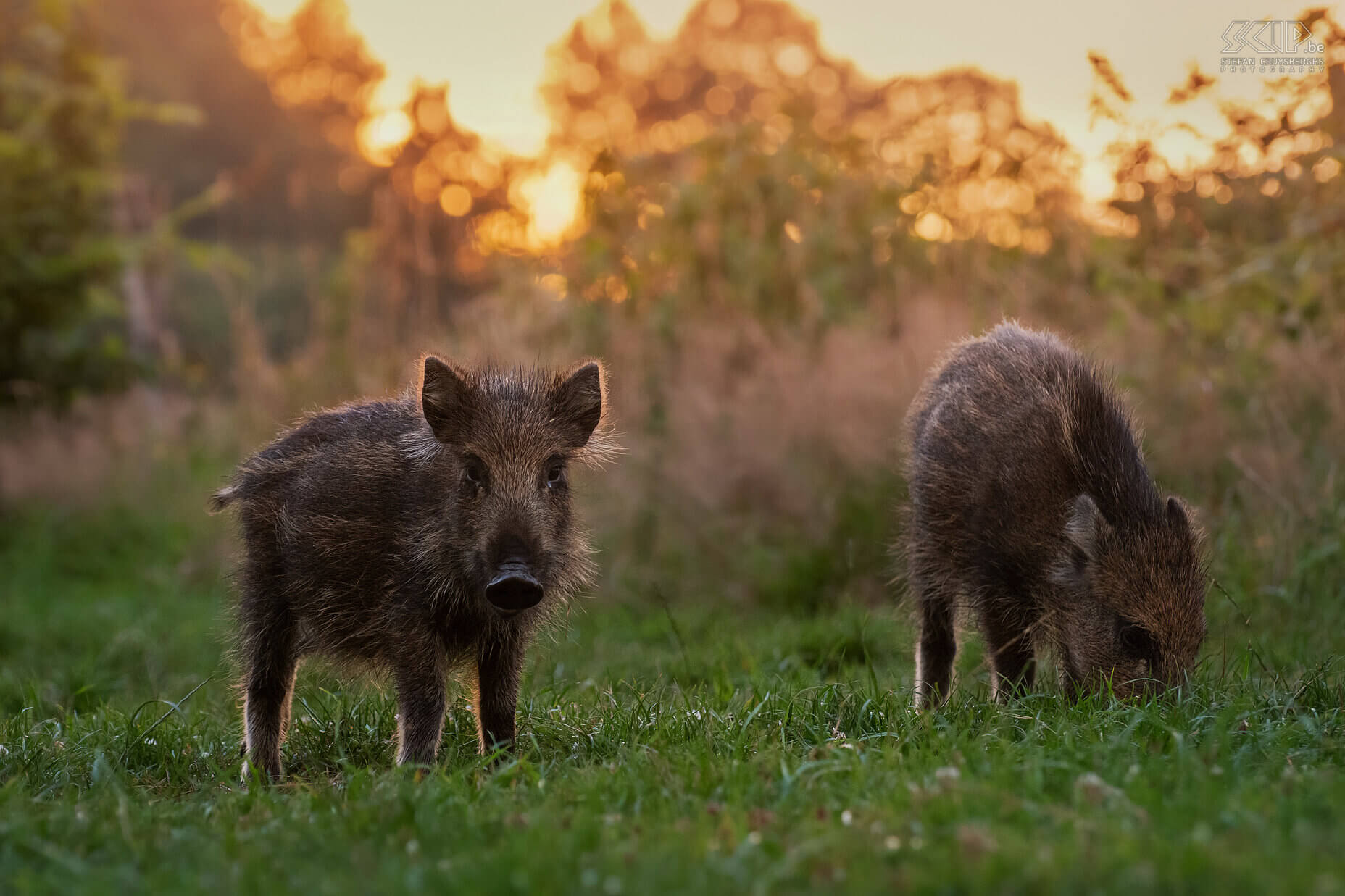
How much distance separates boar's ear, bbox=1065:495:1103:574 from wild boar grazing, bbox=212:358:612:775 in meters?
1.86

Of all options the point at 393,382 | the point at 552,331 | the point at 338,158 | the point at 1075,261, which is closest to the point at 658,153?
the point at 552,331

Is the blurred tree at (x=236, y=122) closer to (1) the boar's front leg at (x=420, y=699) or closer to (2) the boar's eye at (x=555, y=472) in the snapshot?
(2) the boar's eye at (x=555, y=472)

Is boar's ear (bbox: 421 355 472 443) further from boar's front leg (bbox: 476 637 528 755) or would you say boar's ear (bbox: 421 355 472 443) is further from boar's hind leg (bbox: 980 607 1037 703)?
boar's hind leg (bbox: 980 607 1037 703)

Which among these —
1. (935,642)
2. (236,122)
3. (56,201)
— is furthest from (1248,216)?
(236,122)

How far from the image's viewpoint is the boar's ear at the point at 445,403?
477 cm

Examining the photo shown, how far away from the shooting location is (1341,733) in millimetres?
3963

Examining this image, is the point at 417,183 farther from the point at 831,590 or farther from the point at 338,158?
the point at 338,158

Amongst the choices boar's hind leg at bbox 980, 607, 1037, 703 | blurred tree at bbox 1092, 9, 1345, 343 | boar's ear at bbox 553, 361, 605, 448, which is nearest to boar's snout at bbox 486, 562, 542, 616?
boar's ear at bbox 553, 361, 605, 448

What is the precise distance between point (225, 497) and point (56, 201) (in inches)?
380

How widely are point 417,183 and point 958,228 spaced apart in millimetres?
8133

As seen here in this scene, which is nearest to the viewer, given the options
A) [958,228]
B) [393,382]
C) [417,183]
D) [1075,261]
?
[1075,261]

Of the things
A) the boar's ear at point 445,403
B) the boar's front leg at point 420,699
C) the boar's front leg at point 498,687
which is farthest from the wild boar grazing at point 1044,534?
the boar's ear at point 445,403

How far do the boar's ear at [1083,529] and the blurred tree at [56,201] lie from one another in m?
11.3

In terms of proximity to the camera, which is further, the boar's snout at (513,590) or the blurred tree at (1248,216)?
the blurred tree at (1248,216)
